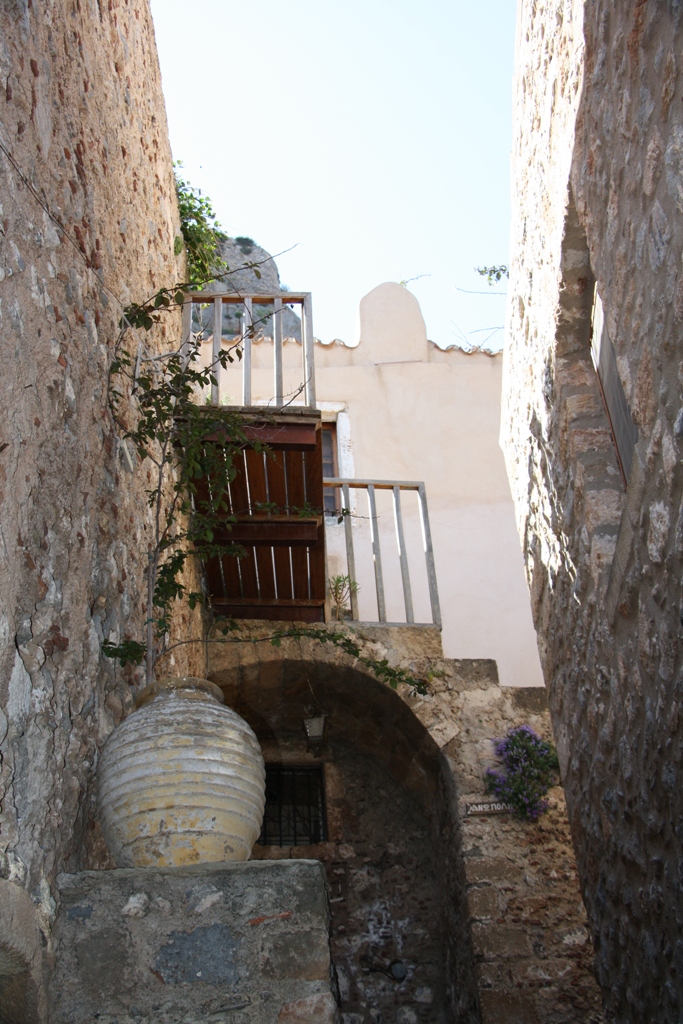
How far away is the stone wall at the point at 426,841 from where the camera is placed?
4.74 meters

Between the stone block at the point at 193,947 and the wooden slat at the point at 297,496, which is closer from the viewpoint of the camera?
the stone block at the point at 193,947

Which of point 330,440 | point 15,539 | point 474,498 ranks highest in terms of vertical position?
point 330,440

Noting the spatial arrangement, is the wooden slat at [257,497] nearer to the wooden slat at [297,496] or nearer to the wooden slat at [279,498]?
the wooden slat at [279,498]

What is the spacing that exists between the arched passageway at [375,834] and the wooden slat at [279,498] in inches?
20.2

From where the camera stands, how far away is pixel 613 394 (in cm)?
377

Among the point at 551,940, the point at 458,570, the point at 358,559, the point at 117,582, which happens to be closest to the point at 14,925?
the point at 117,582

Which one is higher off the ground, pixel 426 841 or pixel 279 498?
pixel 279 498

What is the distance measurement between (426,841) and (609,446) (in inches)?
131

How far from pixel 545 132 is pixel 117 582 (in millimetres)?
2690

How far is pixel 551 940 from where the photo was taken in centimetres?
477

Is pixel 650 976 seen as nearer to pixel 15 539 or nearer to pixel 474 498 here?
pixel 15 539

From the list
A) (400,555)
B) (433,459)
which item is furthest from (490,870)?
(433,459)

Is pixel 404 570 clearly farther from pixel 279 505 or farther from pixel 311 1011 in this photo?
pixel 311 1011

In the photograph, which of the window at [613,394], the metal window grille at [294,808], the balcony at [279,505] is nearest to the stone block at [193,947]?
the balcony at [279,505]
